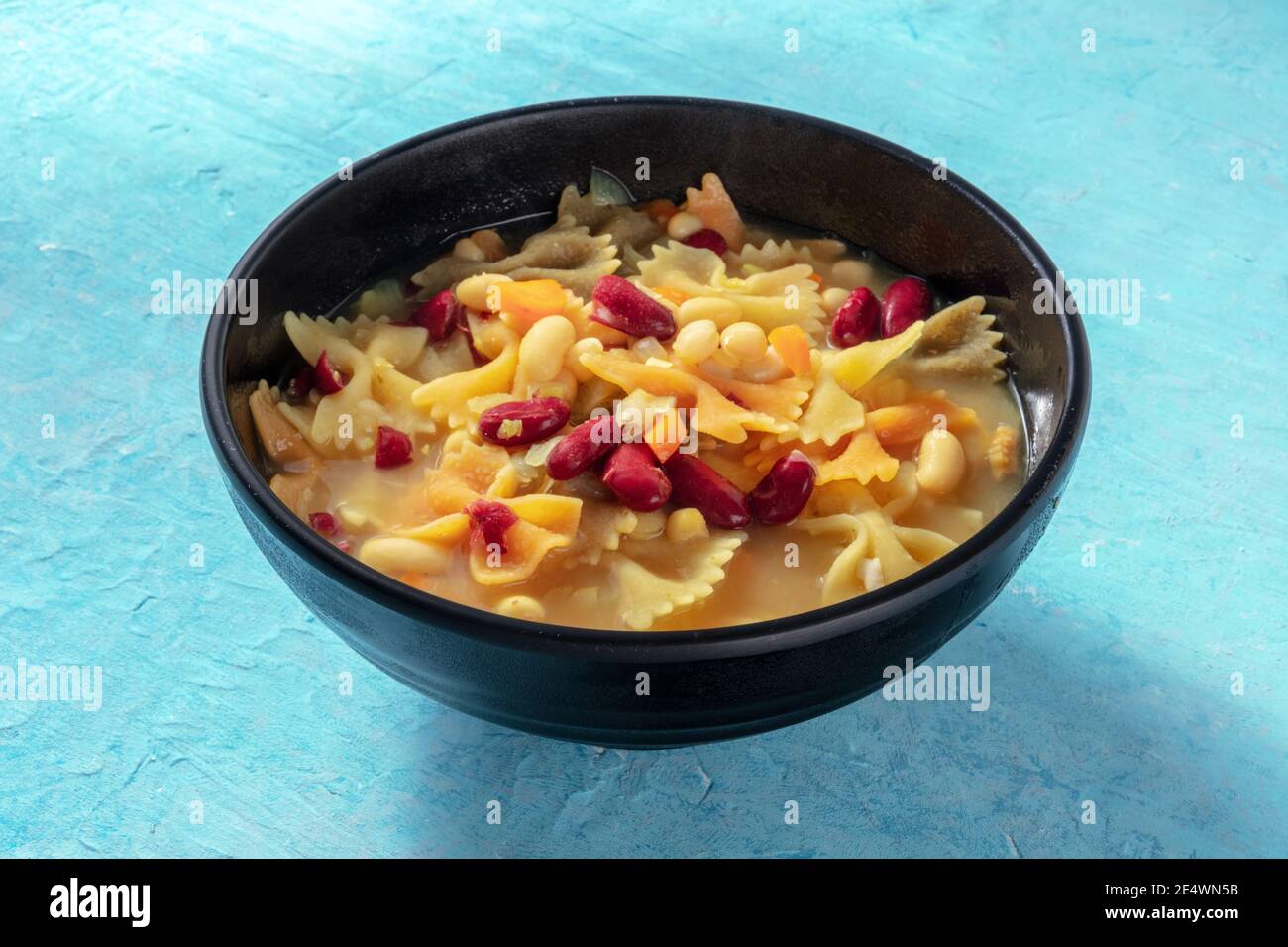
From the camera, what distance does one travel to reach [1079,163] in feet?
12.4

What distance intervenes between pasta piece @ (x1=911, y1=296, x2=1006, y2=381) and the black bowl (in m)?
0.03

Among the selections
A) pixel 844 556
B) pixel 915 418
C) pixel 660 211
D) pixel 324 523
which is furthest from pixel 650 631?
pixel 660 211

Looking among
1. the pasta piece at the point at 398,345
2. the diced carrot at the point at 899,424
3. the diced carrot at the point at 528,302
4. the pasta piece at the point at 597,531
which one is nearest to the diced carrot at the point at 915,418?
the diced carrot at the point at 899,424

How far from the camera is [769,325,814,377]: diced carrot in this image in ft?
7.84

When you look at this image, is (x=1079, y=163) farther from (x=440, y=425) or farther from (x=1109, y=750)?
(x=440, y=425)

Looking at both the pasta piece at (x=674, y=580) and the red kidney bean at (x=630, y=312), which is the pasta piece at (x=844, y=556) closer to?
the pasta piece at (x=674, y=580)

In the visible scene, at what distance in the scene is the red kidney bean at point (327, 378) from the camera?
7.97ft

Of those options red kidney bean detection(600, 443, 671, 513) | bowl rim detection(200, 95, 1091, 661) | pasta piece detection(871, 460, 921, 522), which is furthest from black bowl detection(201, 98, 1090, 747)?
red kidney bean detection(600, 443, 671, 513)

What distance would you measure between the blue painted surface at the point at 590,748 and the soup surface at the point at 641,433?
0.42 m

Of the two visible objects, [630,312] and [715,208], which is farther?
[715,208]

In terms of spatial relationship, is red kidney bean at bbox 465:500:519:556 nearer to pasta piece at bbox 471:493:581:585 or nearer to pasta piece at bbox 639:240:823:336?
pasta piece at bbox 471:493:581:585

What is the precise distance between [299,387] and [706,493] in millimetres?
730

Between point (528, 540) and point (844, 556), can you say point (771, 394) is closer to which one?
point (844, 556)

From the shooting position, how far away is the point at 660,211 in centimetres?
283
